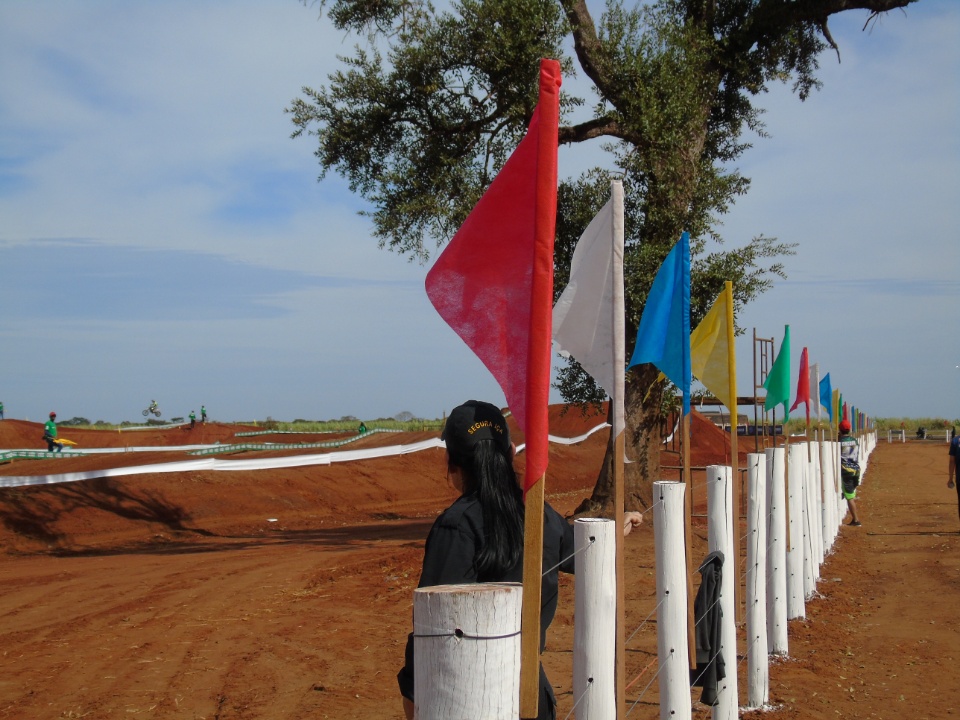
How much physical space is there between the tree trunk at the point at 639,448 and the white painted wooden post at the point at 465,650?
14.3 metres

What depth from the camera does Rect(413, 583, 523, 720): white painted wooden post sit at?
2352mm

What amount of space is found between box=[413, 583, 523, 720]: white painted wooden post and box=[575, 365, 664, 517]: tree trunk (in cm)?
1428

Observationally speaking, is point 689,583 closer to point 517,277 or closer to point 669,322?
point 669,322

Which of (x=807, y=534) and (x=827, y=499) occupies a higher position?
(x=827, y=499)

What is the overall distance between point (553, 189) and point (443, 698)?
1.69m

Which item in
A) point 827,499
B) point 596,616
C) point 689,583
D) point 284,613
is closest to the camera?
point 596,616

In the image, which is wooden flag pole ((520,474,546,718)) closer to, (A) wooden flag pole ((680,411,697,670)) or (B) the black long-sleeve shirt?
(B) the black long-sleeve shirt

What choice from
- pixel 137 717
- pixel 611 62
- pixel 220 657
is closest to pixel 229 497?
pixel 611 62

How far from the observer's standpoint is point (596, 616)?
3936 mm

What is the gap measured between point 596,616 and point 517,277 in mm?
1534

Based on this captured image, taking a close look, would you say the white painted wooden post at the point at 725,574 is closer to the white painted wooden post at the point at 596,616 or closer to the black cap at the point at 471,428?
the white painted wooden post at the point at 596,616

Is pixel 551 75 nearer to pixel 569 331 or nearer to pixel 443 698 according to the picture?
pixel 569 331

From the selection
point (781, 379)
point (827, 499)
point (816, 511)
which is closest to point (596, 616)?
point (781, 379)

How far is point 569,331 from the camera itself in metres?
4.35
